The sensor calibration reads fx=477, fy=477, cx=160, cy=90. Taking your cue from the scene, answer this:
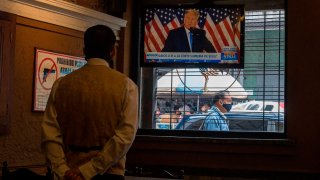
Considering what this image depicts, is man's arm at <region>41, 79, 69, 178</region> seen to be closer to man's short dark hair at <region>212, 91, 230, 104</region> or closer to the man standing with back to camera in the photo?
the man standing with back to camera

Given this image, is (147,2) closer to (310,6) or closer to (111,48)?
(310,6)

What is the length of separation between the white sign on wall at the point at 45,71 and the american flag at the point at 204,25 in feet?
3.41

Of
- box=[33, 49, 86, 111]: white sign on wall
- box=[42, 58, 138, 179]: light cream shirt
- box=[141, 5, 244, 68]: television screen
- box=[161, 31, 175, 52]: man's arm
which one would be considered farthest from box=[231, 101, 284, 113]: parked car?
box=[42, 58, 138, 179]: light cream shirt

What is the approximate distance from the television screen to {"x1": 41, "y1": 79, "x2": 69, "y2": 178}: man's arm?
8.19 ft

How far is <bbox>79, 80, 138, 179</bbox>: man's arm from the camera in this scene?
192 cm

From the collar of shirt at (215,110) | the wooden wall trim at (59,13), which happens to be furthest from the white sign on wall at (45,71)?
the collar of shirt at (215,110)

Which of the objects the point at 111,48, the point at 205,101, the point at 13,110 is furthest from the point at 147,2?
the point at 111,48

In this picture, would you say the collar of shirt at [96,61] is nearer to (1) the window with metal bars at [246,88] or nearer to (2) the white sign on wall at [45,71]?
(2) the white sign on wall at [45,71]

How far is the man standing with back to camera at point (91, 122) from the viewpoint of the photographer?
1935mm

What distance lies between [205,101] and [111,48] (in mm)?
2401

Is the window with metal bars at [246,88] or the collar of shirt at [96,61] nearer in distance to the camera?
the collar of shirt at [96,61]

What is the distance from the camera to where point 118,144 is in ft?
6.31

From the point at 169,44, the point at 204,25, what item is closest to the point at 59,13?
the point at 169,44

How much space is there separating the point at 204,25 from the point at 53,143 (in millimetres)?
2707
